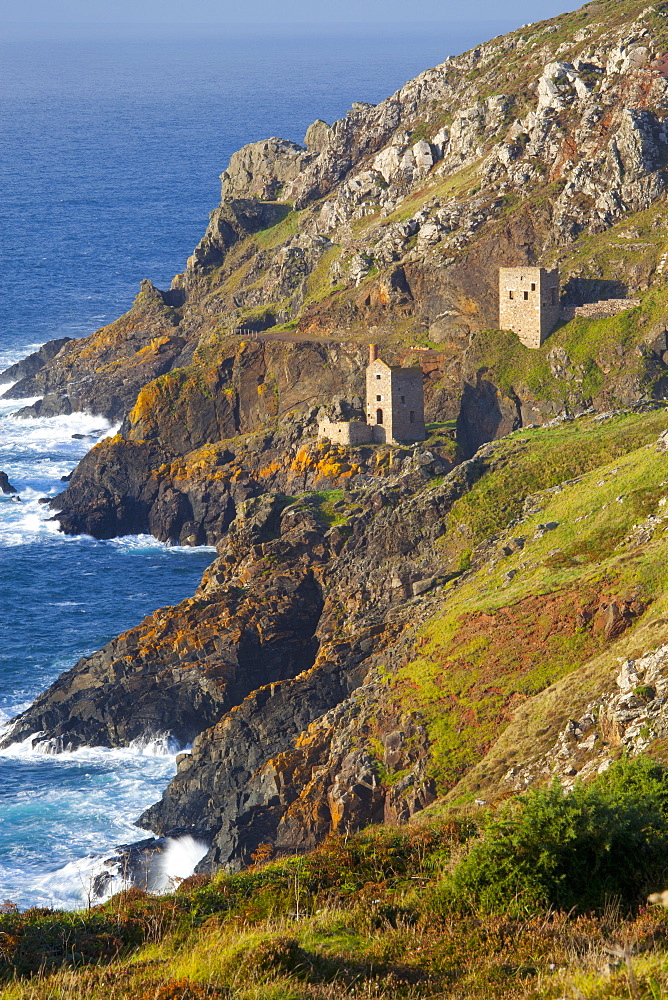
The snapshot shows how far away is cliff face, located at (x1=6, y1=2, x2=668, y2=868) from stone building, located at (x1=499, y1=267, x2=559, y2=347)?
171 centimetres

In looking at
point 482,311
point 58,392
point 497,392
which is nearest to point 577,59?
point 482,311

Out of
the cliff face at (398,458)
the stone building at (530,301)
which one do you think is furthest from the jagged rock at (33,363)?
the stone building at (530,301)

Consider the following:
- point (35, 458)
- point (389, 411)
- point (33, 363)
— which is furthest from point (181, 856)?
point (33, 363)

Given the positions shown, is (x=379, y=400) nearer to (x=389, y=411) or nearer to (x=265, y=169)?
(x=389, y=411)

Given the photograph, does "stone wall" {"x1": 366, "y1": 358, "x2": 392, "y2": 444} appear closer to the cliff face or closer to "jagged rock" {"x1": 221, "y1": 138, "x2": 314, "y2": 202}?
the cliff face

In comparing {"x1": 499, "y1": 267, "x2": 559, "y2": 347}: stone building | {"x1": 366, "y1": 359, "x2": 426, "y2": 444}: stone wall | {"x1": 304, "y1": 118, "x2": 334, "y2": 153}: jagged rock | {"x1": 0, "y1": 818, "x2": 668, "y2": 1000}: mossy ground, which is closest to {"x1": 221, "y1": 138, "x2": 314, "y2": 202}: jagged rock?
{"x1": 304, "y1": 118, "x2": 334, "y2": 153}: jagged rock

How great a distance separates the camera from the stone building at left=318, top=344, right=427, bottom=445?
10288 cm

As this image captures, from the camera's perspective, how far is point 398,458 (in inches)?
3910

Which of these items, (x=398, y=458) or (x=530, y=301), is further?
(x=530, y=301)

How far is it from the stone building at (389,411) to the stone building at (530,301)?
1383cm

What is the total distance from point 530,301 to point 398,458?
2248 centimetres

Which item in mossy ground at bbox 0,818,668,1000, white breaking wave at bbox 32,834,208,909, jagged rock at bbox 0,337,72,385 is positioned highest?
jagged rock at bbox 0,337,72,385

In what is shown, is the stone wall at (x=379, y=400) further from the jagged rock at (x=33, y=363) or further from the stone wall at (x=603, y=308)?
the jagged rock at (x=33, y=363)

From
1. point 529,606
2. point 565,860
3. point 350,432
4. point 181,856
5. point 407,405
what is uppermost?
point 407,405
